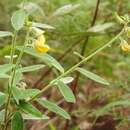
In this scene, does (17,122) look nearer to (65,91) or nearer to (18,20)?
(65,91)

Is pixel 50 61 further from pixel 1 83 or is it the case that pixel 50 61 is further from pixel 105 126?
pixel 1 83

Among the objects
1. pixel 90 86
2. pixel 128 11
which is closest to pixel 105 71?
pixel 90 86

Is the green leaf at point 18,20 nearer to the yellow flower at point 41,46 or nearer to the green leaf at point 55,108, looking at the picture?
the yellow flower at point 41,46

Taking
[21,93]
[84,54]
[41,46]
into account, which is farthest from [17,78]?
[84,54]

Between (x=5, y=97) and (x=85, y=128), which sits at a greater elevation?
(x=5, y=97)

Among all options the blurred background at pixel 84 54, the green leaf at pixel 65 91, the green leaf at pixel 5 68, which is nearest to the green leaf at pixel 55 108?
the green leaf at pixel 65 91

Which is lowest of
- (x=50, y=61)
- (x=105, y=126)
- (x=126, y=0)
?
(x=105, y=126)

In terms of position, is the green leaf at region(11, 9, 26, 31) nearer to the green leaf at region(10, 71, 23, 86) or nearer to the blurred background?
the green leaf at region(10, 71, 23, 86)

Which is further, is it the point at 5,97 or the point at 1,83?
the point at 1,83
